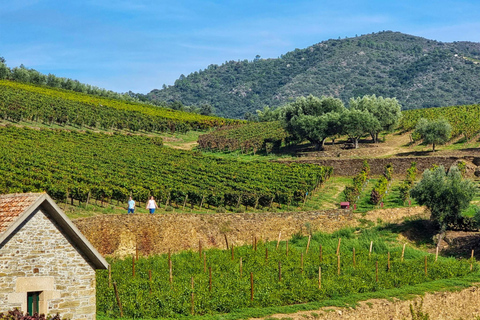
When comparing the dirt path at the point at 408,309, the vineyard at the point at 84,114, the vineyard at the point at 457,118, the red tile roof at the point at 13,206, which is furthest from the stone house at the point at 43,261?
the vineyard at the point at 84,114

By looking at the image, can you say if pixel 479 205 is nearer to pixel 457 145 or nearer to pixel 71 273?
pixel 457 145

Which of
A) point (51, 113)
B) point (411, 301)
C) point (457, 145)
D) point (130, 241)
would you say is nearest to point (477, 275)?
point (411, 301)

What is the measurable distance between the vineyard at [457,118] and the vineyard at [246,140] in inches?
649

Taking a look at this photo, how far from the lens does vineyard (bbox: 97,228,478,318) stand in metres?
26.4

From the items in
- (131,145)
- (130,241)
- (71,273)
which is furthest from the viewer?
(131,145)

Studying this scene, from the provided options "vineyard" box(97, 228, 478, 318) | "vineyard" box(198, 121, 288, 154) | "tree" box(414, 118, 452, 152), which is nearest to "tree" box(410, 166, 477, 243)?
"vineyard" box(97, 228, 478, 318)

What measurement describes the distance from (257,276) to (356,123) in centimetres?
4863

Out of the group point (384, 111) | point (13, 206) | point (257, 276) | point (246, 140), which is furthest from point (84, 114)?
point (13, 206)

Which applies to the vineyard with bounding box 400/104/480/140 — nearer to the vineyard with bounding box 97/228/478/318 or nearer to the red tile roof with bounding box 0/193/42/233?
the vineyard with bounding box 97/228/478/318

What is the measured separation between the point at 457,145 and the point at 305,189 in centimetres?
2762

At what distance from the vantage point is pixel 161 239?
124ft

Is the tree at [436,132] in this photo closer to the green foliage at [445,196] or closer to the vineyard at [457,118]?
the vineyard at [457,118]

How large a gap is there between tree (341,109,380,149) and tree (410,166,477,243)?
1300 inches

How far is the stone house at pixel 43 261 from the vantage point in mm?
17188
